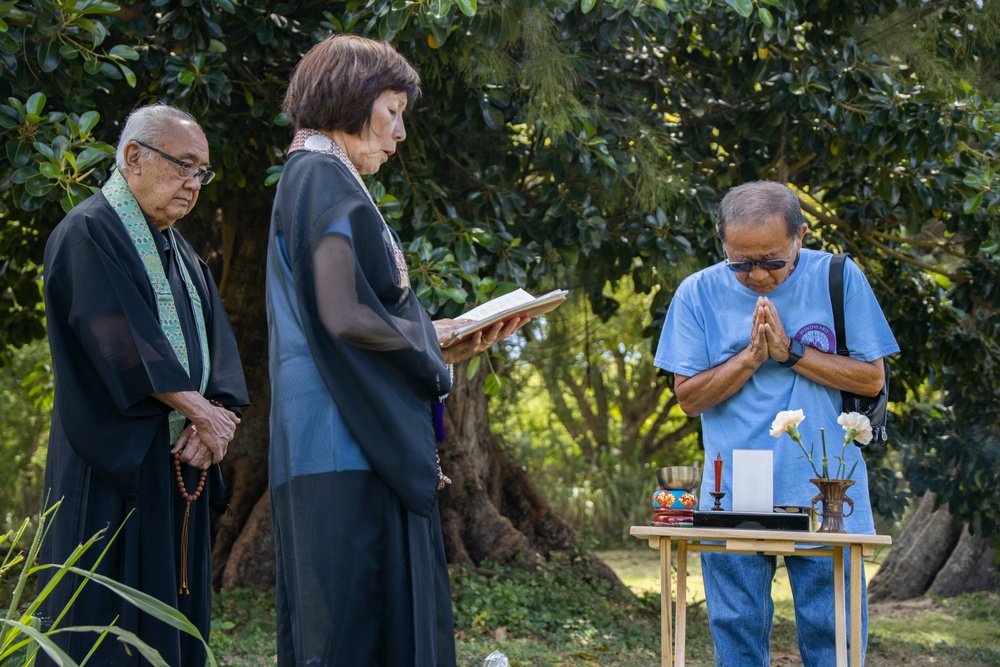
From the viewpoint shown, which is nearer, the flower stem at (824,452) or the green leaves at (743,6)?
the flower stem at (824,452)

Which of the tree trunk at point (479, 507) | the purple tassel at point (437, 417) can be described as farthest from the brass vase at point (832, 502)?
the tree trunk at point (479, 507)

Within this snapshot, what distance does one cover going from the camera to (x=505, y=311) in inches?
105

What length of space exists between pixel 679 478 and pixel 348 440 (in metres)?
1.19

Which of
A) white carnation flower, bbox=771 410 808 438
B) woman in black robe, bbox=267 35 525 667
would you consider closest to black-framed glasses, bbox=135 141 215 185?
woman in black robe, bbox=267 35 525 667

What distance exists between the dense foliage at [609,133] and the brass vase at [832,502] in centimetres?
171

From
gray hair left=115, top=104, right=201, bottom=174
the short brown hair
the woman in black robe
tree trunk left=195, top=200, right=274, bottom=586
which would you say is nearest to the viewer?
the woman in black robe

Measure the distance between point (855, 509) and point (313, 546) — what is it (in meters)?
1.60

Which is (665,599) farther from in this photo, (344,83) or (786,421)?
(344,83)

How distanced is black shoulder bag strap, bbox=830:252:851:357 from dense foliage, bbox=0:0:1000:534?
1418mm

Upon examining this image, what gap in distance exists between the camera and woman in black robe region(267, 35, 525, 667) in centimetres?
Answer: 233

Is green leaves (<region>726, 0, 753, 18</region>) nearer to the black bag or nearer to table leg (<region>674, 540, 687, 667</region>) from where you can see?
the black bag

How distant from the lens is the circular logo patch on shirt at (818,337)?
3.15m

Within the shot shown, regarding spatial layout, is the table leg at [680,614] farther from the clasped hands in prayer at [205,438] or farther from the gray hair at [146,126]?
the gray hair at [146,126]

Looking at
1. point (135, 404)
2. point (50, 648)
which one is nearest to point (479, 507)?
point (135, 404)
